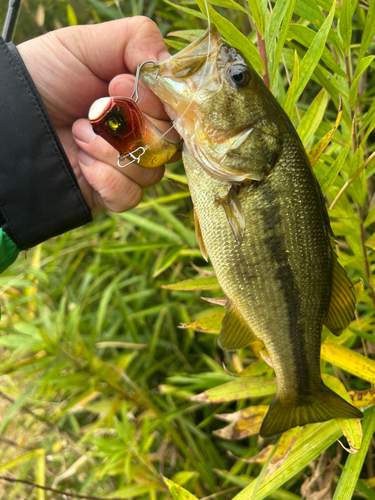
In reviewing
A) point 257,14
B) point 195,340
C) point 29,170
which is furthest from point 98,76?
point 195,340

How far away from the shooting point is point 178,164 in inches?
99.8

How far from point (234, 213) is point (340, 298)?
14.6 inches

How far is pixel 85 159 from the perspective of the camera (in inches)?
55.4

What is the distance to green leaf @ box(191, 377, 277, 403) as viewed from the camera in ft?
4.82

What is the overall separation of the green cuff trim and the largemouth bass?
645mm

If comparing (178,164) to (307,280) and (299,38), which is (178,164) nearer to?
(299,38)

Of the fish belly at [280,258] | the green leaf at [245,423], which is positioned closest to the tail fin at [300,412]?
the fish belly at [280,258]

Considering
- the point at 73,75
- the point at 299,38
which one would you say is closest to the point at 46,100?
the point at 73,75

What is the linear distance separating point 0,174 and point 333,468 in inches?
61.3

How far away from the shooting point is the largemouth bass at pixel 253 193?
42.3 inches

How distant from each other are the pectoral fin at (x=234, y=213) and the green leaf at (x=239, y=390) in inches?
24.7

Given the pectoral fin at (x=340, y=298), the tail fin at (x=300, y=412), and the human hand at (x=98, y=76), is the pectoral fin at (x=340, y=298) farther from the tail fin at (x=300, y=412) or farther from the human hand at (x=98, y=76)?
the human hand at (x=98, y=76)

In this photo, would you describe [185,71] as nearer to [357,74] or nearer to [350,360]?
[357,74]

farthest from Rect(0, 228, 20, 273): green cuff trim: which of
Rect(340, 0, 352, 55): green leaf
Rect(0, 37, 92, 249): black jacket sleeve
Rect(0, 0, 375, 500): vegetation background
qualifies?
Rect(340, 0, 352, 55): green leaf
